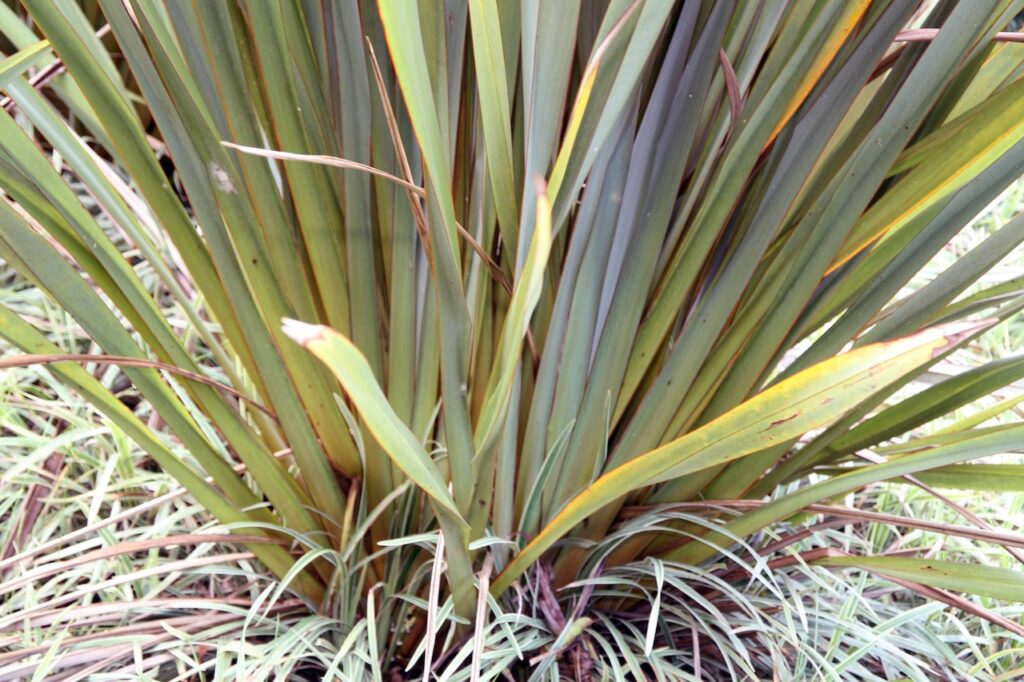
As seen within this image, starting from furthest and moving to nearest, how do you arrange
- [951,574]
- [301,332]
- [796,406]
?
[951,574]
[796,406]
[301,332]

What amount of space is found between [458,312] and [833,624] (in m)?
0.48

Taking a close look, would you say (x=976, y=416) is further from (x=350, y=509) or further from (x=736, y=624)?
(x=350, y=509)

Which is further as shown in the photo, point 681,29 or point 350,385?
point 681,29

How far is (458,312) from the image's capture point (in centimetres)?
47

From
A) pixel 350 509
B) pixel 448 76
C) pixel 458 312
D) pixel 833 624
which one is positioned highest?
pixel 448 76

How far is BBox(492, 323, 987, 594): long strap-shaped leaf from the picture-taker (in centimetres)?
37

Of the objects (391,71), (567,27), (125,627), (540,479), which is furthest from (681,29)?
(125,627)

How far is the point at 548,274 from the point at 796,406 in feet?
0.86

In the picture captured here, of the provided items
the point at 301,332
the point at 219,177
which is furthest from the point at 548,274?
the point at 301,332

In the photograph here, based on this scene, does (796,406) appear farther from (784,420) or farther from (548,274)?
(548,274)

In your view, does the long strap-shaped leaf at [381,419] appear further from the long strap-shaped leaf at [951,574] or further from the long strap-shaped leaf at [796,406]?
the long strap-shaped leaf at [951,574]

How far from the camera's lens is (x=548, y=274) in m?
0.62

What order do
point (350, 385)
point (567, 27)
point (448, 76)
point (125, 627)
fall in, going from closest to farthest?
point (350, 385) → point (567, 27) → point (448, 76) → point (125, 627)

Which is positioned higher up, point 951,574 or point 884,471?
point 884,471
